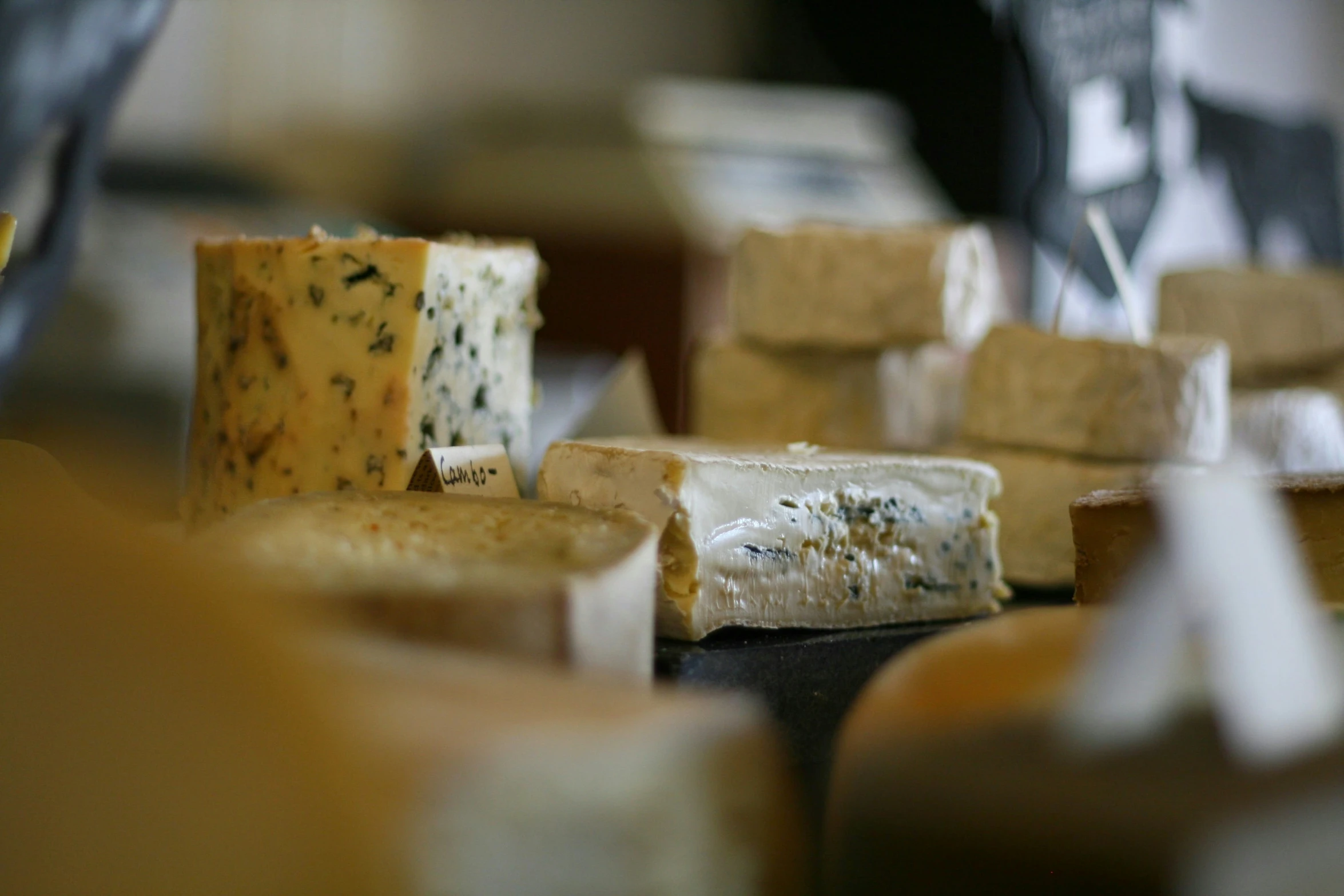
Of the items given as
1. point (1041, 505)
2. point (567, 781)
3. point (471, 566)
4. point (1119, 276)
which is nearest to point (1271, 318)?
point (1119, 276)

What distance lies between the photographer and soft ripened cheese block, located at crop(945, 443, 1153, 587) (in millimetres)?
1213

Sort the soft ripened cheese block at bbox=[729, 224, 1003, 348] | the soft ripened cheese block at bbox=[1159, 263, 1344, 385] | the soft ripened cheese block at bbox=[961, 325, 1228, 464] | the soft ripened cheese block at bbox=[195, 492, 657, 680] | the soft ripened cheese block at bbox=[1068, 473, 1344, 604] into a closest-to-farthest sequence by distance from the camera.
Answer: the soft ripened cheese block at bbox=[195, 492, 657, 680] < the soft ripened cheese block at bbox=[1068, 473, 1344, 604] < the soft ripened cheese block at bbox=[961, 325, 1228, 464] < the soft ripened cheese block at bbox=[729, 224, 1003, 348] < the soft ripened cheese block at bbox=[1159, 263, 1344, 385]

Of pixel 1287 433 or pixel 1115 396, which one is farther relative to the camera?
pixel 1287 433

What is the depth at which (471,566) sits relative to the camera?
677 millimetres

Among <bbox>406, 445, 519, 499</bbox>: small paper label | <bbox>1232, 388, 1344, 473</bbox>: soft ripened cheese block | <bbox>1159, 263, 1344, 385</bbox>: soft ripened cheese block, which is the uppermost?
<bbox>1159, 263, 1344, 385</bbox>: soft ripened cheese block

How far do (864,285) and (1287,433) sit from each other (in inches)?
18.7

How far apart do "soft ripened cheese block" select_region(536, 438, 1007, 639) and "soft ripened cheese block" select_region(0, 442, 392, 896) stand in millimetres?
477

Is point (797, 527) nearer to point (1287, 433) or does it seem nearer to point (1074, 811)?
point (1074, 811)

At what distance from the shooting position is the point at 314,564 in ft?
2.13

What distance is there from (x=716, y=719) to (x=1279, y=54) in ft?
14.6

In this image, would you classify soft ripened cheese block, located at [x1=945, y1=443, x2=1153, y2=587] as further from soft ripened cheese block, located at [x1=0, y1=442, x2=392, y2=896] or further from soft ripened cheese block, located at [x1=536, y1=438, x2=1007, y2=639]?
soft ripened cheese block, located at [x1=0, y1=442, x2=392, y2=896]

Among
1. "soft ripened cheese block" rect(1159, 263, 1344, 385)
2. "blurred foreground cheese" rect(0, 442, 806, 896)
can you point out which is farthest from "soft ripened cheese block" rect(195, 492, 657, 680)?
"soft ripened cheese block" rect(1159, 263, 1344, 385)

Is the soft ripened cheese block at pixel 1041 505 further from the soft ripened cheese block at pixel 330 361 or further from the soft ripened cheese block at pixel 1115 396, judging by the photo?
the soft ripened cheese block at pixel 330 361

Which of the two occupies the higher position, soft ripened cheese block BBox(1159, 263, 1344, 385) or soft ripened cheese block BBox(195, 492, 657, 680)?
soft ripened cheese block BBox(1159, 263, 1344, 385)
